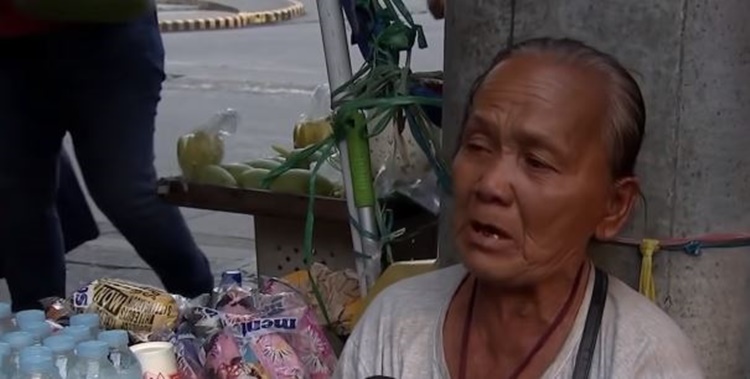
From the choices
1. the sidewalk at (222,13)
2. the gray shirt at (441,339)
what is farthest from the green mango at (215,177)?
the sidewalk at (222,13)

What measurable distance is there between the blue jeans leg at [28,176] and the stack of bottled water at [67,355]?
3.89ft

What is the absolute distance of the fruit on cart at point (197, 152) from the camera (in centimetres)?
388

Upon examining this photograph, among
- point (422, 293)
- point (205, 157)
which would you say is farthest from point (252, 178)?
point (422, 293)

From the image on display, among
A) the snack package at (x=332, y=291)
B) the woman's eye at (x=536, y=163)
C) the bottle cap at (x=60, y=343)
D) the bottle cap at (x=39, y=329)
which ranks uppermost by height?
the woman's eye at (x=536, y=163)

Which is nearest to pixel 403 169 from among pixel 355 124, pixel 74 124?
pixel 355 124

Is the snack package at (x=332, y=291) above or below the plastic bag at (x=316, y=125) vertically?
below

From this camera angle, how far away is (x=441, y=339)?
2.03 m

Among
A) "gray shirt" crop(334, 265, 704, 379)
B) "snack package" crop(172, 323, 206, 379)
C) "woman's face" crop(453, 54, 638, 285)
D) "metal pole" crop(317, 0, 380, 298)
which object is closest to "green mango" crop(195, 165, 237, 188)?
"metal pole" crop(317, 0, 380, 298)

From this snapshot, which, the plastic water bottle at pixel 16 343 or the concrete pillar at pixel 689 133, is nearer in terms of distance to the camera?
the concrete pillar at pixel 689 133

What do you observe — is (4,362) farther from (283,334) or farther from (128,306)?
(283,334)

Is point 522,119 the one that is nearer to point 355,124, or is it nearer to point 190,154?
point 355,124

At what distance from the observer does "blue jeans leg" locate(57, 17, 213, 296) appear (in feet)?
12.2

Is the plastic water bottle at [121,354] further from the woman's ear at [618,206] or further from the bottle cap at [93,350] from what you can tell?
the woman's ear at [618,206]

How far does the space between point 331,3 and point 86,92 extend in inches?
41.7
